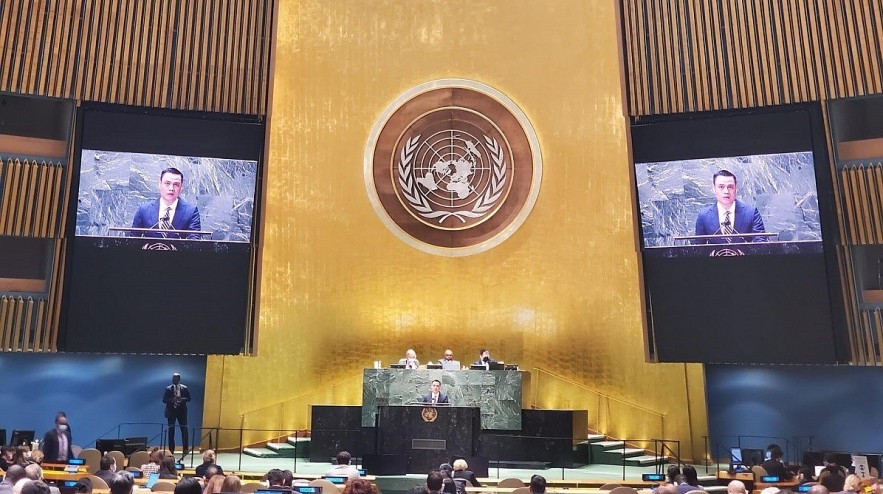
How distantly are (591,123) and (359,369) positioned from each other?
19.1 ft

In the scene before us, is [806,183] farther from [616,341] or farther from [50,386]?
[50,386]

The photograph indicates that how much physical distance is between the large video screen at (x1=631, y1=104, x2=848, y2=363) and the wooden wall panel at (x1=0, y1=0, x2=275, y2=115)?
6.70 metres

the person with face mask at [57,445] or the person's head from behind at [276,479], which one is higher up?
the person with face mask at [57,445]

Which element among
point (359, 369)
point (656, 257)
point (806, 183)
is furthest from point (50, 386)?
point (806, 183)

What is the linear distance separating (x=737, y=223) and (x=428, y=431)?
5.67 m

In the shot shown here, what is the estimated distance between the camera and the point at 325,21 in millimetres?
14539

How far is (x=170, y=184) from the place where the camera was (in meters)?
13.0

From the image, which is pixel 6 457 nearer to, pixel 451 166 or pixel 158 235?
pixel 158 235

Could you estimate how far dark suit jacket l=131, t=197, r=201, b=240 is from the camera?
42.3 feet

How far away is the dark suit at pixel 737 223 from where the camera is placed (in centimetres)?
1243

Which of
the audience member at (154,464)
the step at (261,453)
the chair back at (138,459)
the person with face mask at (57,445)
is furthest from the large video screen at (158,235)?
the audience member at (154,464)

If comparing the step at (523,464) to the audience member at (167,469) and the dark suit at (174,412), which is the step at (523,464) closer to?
the dark suit at (174,412)

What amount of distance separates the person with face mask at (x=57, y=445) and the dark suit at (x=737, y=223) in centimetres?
932

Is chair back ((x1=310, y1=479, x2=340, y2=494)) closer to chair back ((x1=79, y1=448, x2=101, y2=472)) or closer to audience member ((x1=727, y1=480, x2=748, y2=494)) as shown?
audience member ((x1=727, y1=480, x2=748, y2=494))
